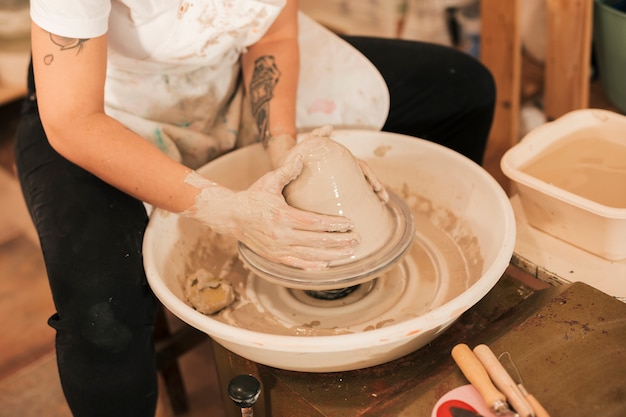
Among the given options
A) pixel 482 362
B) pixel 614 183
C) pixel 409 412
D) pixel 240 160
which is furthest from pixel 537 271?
pixel 240 160

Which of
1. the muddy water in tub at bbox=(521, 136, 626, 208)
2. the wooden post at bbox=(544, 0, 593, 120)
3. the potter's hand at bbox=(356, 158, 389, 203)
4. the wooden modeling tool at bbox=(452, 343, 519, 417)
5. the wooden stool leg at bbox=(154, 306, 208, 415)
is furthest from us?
the wooden post at bbox=(544, 0, 593, 120)

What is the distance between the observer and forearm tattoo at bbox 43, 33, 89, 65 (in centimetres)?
123

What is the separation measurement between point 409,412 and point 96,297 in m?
0.59

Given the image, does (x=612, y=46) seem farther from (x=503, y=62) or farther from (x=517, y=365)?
(x=517, y=365)

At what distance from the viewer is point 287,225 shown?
1.19 m

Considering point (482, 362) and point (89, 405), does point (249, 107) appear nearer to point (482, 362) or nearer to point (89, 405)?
point (89, 405)

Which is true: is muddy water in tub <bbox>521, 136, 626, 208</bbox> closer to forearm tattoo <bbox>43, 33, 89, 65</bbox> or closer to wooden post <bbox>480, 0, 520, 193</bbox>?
wooden post <bbox>480, 0, 520, 193</bbox>

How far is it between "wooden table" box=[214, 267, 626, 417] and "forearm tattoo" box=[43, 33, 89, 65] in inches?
23.2

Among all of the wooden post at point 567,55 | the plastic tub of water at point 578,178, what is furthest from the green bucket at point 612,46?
the plastic tub of water at point 578,178

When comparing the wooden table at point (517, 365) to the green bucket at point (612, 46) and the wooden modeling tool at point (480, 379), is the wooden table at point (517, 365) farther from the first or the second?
the green bucket at point (612, 46)

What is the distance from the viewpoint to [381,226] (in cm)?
127

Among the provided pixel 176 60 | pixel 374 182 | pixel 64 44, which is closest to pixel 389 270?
pixel 374 182

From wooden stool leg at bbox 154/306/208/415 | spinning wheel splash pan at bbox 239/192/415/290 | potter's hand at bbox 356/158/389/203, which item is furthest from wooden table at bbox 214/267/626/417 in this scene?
wooden stool leg at bbox 154/306/208/415

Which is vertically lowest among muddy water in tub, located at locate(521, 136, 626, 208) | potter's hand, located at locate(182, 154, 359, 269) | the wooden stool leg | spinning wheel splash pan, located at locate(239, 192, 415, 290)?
the wooden stool leg
